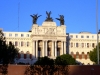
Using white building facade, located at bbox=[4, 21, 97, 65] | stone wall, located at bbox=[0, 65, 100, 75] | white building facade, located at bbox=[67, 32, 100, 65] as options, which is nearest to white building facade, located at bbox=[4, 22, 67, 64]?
white building facade, located at bbox=[4, 21, 97, 65]

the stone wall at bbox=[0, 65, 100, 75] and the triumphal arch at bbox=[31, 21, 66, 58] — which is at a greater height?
the triumphal arch at bbox=[31, 21, 66, 58]

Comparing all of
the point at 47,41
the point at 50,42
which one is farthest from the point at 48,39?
the point at 50,42

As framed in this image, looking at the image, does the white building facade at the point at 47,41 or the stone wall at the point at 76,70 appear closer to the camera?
the stone wall at the point at 76,70

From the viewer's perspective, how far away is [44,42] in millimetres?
137000

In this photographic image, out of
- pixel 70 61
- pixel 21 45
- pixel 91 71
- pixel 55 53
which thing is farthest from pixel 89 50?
pixel 91 71

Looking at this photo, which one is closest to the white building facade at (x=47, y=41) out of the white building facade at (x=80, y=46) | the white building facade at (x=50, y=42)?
the white building facade at (x=50, y=42)

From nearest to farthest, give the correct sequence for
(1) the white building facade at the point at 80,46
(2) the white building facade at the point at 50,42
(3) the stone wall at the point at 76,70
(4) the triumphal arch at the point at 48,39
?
(3) the stone wall at the point at 76,70
(4) the triumphal arch at the point at 48,39
(2) the white building facade at the point at 50,42
(1) the white building facade at the point at 80,46

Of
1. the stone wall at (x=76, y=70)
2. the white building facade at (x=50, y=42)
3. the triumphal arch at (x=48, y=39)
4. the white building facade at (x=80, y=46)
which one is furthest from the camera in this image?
the white building facade at (x=80, y=46)

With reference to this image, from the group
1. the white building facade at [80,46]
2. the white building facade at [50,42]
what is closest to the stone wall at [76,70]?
the white building facade at [50,42]

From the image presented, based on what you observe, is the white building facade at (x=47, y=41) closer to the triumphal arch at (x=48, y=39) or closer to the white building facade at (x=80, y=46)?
the triumphal arch at (x=48, y=39)

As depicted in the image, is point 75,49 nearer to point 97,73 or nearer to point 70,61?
point 70,61

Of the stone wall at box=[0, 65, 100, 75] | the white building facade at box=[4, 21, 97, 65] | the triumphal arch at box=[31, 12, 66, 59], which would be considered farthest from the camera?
the white building facade at box=[4, 21, 97, 65]

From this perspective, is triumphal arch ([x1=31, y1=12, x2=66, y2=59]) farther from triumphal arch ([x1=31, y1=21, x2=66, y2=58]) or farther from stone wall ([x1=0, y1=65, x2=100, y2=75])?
stone wall ([x1=0, y1=65, x2=100, y2=75])

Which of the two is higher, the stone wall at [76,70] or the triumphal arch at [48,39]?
the triumphal arch at [48,39]
